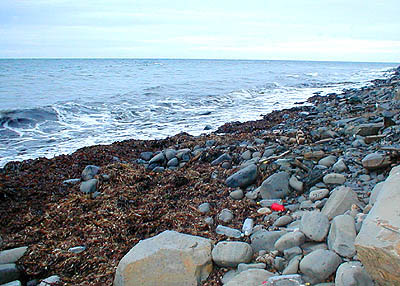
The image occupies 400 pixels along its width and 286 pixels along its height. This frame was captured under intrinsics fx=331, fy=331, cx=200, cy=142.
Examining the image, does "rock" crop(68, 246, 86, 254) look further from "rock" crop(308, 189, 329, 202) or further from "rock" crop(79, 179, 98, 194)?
"rock" crop(308, 189, 329, 202)

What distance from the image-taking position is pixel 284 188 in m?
4.27

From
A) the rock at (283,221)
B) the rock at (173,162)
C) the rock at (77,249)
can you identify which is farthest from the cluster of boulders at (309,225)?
the rock at (173,162)

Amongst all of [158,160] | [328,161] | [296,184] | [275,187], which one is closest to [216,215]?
[275,187]

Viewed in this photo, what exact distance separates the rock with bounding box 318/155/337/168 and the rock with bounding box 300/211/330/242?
1693 mm

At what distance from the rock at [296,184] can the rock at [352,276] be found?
187 centimetres

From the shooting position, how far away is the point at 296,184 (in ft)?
14.0

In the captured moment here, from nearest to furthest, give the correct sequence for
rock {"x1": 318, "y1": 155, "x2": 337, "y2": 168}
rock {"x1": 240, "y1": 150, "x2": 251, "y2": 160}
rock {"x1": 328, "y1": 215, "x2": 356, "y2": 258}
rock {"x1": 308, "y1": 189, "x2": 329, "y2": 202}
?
rock {"x1": 328, "y1": 215, "x2": 356, "y2": 258} < rock {"x1": 308, "y1": 189, "x2": 329, "y2": 202} < rock {"x1": 318, "y1": 155, "x2": 337, "y2": 168} < rock {"x1": 240, "y1": 150, "x2": 251, "y2": 160}

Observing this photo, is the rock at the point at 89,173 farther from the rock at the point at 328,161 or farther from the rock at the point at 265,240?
the rock at the point at 328,161

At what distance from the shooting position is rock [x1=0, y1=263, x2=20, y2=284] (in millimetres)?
2996

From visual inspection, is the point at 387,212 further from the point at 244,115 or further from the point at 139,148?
the point at 244,115

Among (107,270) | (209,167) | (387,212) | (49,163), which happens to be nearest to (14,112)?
(49,163)

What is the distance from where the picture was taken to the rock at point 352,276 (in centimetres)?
214

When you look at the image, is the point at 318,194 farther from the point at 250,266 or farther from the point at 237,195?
the point at 250,266

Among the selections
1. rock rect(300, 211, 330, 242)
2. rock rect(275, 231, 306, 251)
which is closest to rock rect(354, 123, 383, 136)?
rock rect(300, 211, 330, 242)
